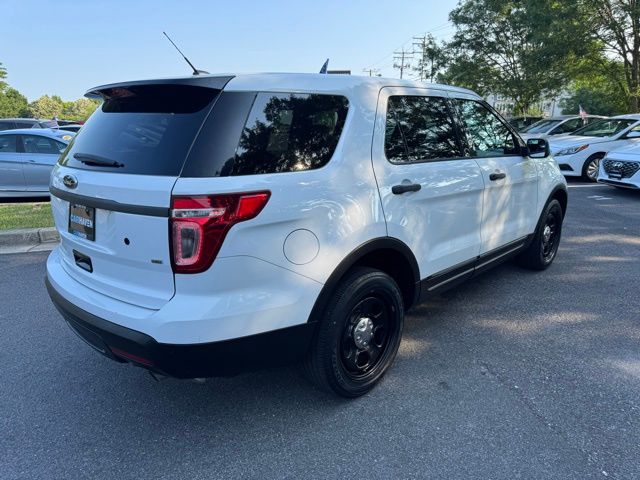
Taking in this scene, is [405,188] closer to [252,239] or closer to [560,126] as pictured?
[252,239]

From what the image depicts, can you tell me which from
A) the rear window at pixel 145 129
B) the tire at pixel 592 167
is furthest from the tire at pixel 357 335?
the tire at pixel 592 167

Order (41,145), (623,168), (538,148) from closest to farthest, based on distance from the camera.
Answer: (538,148), (41,145), (623,168)

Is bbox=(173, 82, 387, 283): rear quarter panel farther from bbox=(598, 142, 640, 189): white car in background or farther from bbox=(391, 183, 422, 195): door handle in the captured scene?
bbox=(598, 142, 640, 189): white car in background

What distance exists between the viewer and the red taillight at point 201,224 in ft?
6.45

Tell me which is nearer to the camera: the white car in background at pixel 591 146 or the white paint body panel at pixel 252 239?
the white paint body panel at pixel 252 239

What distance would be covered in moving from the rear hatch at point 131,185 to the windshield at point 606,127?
40.6 feet

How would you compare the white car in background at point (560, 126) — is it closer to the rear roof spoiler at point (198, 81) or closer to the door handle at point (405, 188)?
the door handle at point (405, 188)

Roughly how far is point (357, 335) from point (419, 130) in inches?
55.1

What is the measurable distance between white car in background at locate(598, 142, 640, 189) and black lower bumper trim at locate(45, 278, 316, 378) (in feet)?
30.7

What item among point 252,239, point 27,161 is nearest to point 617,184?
point 252,239

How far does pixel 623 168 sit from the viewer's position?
9328 mm

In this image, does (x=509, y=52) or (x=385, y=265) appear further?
(x=509, y=52)

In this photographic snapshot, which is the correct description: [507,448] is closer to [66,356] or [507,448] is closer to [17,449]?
[17,449]

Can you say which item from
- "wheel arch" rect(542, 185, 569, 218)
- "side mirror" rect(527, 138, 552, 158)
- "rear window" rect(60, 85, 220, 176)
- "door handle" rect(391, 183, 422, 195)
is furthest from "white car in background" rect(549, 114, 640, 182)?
Result: "rear window" rect(60, 85, 220, 176)
